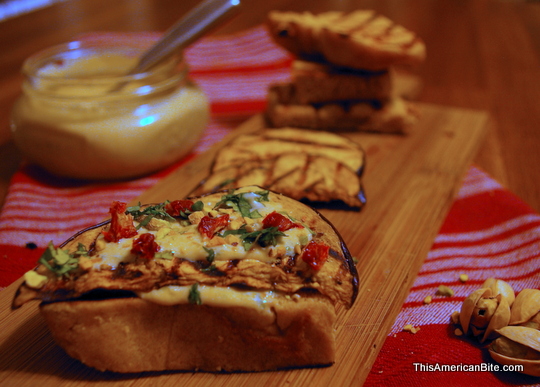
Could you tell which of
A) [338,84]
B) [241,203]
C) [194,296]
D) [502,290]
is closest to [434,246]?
[502,290]

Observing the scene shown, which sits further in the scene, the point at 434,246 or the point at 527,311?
the point at 434,246

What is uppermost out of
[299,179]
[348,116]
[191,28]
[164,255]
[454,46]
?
[191,28]

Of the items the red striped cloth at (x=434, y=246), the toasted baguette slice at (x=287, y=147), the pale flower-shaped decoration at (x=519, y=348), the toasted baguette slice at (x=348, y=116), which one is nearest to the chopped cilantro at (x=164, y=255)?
the red striped cloth at (x=434, y=246)

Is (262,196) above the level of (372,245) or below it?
above

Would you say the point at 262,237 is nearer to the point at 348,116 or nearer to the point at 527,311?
the point at 527,311

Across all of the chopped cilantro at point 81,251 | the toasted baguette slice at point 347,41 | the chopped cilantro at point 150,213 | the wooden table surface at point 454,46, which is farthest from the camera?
the wooden table surface at point 454,46

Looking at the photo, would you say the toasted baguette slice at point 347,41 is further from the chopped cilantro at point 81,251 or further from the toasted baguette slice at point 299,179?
the chopped cilantro at point 81,251

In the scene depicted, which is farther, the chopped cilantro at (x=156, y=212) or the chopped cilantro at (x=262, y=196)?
the chopped cilantro at (x=262, y=196)

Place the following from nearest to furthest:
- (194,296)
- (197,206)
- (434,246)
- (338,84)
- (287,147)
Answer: (194,296) → (197,206) → (434,246) → (287,147) → (338,84)
